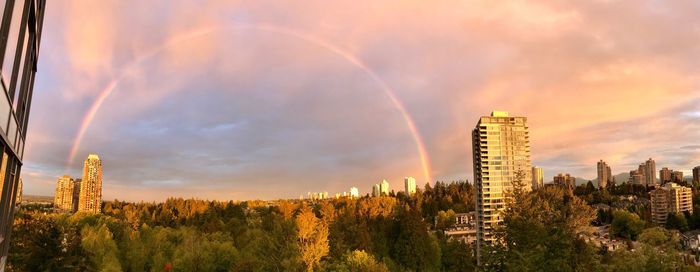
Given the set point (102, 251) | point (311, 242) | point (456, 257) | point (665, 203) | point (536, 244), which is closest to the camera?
point (536, 244)

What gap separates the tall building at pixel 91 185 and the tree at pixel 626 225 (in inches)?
6200

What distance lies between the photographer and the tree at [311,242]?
43.2 m

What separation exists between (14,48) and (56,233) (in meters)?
32.3

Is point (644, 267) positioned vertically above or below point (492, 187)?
below

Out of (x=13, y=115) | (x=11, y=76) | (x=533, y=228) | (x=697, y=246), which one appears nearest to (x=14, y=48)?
(x=11, y=76)

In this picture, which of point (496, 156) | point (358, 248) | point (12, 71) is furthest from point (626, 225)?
point (12, 71)

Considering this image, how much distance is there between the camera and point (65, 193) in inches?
6506

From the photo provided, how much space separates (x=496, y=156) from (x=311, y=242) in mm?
35734

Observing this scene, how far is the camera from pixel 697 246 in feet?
342

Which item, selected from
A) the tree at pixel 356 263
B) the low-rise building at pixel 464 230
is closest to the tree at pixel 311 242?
the tree at pixel 356 263

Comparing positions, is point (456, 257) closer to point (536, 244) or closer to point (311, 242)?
point (311, 242)

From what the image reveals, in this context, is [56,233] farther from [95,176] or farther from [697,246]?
[95,176]

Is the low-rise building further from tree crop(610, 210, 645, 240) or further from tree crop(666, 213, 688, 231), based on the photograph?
tree crop(666, 213, 688, 231)

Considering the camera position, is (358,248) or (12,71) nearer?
(12,71)
